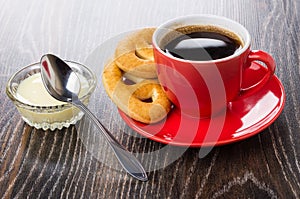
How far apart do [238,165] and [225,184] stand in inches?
2.2

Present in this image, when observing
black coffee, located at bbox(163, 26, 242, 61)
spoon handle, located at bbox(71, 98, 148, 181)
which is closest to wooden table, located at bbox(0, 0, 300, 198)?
spoon handle, located at bbox(71, 98, 148, 181)

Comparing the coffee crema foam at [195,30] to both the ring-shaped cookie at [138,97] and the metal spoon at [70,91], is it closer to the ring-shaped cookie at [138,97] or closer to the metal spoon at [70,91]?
the ring-shaped cookie at [138,97]

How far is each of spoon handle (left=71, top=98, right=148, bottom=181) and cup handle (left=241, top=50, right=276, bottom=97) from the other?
0.28m

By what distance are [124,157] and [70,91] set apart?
0.19 metres

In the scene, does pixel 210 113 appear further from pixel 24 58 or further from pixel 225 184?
pixel 24 58

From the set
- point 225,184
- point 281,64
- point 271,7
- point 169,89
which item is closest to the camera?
point 225,184

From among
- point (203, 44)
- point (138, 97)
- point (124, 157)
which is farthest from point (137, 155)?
point (203, 44)

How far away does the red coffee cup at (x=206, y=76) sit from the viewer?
36.8 inches

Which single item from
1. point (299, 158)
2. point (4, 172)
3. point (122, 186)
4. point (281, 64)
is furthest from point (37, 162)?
point (281, 64)

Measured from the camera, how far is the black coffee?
3.23 ft

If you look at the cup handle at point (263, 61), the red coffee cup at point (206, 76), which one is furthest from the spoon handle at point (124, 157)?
the cup handle at point (263, 61)

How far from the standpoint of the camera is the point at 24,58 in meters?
1.26

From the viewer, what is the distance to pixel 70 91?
1.03m

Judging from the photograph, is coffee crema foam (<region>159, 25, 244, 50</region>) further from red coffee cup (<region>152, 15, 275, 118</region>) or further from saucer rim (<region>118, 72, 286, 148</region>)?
saucer rim (<region>118, 72, 286, 148</region>)
